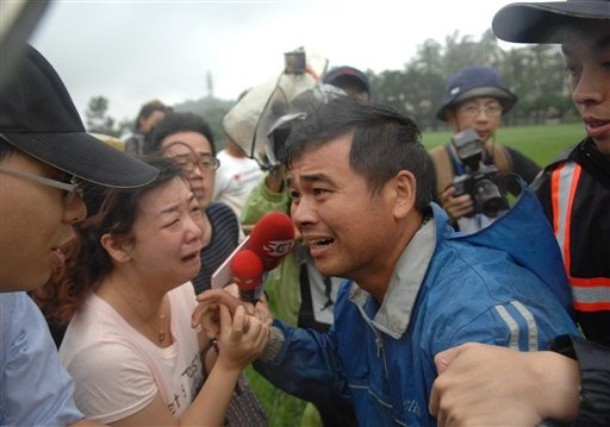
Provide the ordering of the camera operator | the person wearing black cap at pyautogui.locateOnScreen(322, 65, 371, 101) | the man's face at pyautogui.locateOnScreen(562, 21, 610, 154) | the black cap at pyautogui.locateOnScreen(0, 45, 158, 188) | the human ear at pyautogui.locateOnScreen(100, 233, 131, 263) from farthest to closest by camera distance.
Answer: the person wearing black cap at pyautogui.locateOnScreen(322, 65, 371, 101) → the camera operator → the human ear at pyautogui.locateOnScreen(100, 233, 131, 263) → the man's face at pyautogui.locateOnScreen(562, 21, 610, 154) → the black cap at pyautogui.locateOnScreen(0, 45, 158, 188)

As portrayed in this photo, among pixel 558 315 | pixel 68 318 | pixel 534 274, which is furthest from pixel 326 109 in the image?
pixel 68 318

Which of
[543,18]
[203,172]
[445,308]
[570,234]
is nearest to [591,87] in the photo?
[543,18]

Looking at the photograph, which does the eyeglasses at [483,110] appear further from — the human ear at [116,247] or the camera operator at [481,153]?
the human ear at [116,247]

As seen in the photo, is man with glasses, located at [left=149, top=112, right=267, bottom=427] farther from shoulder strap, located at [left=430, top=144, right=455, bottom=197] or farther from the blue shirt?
the blue shirt

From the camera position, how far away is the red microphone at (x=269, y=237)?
2.40 metres

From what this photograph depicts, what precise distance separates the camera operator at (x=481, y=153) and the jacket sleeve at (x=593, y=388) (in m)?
1.98

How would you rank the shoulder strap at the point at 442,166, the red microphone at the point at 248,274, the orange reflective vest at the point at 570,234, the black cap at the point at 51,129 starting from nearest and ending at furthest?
the black cap at the point at 51,129, the orange reflective vest at the point at 570,234, the red microphone at the point at 248,274, the shoulder strap at the point at 442,166

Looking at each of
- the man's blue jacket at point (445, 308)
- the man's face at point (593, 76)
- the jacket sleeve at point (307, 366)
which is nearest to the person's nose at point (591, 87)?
the man's face at point (593, 76)

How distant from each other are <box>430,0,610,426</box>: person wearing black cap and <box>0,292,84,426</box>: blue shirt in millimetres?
1008

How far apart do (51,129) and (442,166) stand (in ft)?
8.51

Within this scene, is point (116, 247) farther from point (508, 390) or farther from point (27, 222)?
point (508, 390)

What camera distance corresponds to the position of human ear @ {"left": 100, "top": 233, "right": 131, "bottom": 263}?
7.20ft

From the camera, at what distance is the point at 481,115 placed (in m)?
4.14

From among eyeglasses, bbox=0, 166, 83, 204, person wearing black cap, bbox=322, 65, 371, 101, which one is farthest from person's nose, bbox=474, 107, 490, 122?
eyeglasses, bbox=0, 166, 83, 204
